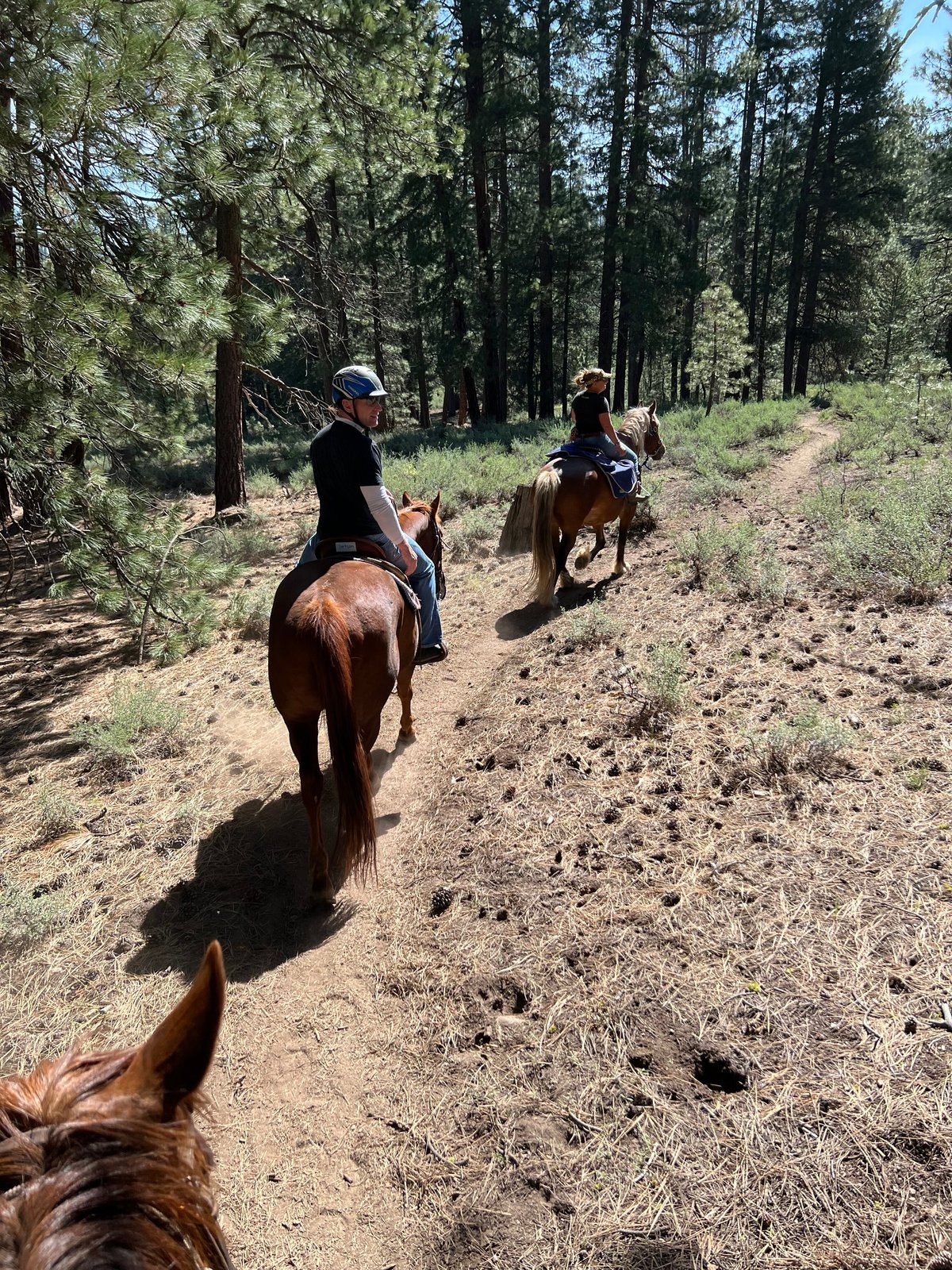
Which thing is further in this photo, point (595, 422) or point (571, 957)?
point (595, 422)

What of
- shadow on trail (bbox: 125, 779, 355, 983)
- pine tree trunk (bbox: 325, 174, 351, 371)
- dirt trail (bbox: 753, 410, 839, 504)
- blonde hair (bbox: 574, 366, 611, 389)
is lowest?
shadow on trail (bbox: 125, 779, 355, 983)

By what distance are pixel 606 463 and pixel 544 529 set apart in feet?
3.82

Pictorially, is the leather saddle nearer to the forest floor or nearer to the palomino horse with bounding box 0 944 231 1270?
the forest floor

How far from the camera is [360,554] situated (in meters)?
4.38

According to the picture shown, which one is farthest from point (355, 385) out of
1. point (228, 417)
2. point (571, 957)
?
point (228, 417)

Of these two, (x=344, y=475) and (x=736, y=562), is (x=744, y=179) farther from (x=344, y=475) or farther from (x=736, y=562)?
(x=344, y=475)

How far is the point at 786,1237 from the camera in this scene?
186cm

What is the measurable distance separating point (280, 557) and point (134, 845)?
587cm

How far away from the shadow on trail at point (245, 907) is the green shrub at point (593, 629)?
284 centimetres

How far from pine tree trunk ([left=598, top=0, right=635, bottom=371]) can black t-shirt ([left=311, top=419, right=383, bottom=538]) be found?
1875 centimetres

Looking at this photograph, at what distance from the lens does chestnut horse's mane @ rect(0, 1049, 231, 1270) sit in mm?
835

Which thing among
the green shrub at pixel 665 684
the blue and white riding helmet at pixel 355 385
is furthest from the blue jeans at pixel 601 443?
the blue and white riding helmet at pixel 355 385

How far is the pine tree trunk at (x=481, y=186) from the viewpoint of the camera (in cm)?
1689

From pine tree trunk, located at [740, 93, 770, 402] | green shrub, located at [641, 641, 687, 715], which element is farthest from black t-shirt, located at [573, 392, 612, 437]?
pine tree trunk, located at [740, 93, 770, 402]
